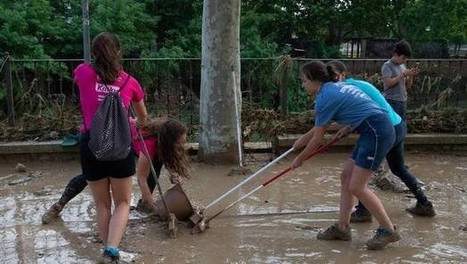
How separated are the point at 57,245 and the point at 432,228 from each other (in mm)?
3173

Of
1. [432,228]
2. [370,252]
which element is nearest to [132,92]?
[370,252]

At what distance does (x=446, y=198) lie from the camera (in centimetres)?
615

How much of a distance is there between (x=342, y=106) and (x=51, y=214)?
108 inches

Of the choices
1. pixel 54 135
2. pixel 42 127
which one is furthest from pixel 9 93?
pixel 54 135

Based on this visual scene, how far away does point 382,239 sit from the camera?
15.0 feet

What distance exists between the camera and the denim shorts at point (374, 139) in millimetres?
4453

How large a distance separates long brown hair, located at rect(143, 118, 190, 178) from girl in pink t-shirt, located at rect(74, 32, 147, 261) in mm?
673

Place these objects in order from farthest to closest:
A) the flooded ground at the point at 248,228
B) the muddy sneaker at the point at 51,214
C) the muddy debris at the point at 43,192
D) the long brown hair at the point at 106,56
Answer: the muddy debris at the point at 43,192
the muddy sneaker at the point at 51,214
the flooded ground at the point at 248,228
the long brown hair at the point at 106,56

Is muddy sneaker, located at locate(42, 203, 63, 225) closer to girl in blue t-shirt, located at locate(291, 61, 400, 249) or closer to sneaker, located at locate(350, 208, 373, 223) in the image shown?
girl in blue t-shirt, located at locate(291, 61, 400, 249)

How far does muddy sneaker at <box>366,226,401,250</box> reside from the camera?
459 cm

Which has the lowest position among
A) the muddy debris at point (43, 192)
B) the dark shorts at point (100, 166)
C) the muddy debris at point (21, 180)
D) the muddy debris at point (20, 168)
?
the muddy debris at point (43, 192)

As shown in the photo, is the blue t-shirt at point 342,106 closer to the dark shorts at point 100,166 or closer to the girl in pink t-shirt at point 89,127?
the girl in pink t-shirt at point 89,127

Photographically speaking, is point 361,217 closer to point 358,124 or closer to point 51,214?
point 358,124

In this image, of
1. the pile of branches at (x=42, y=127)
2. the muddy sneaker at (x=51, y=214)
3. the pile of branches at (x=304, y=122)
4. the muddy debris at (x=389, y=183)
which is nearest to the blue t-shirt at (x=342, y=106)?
the muddy debris at (x=389, y=183)
